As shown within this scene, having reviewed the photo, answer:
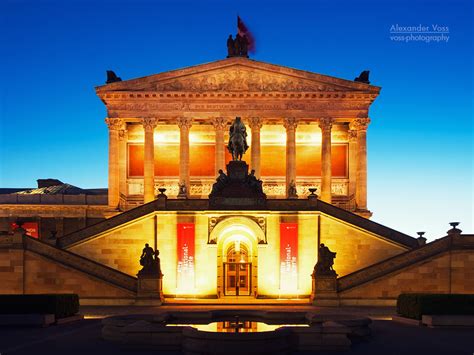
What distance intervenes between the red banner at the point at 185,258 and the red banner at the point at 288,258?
5.56m

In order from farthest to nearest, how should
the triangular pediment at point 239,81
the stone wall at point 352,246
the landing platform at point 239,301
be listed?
the triangular pediment at point 239,81, the stone wall at point 352,246, the landing platform at point 239,301

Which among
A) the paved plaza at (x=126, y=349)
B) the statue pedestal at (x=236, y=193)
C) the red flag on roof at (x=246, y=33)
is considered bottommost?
the paved plaza at (x=126, y=349)

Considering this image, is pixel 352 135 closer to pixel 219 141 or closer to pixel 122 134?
pixel 219 141

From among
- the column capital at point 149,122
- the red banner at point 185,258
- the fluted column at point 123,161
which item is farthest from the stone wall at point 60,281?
the column capital at point 149,122

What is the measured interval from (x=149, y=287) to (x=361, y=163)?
2979 centimetres

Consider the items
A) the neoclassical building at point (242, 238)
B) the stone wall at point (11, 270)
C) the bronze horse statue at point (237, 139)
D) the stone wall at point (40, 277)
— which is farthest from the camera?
the bronze horse statue at point (237, 139)

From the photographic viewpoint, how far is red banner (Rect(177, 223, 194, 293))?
139 feet

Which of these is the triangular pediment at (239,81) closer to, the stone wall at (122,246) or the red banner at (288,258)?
the stone wall at (122,246)

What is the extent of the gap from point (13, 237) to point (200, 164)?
2873 cm

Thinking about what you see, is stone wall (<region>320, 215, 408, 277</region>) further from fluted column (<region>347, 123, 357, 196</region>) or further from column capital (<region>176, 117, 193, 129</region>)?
column capital (<region>176, 117, 193, 129</region>)

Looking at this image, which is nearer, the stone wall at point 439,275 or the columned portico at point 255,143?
the stone wall at point 439,275

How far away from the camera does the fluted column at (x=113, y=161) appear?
204ft

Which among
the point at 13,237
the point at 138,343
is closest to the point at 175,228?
the point at 13,237

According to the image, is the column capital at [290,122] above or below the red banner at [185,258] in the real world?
above
